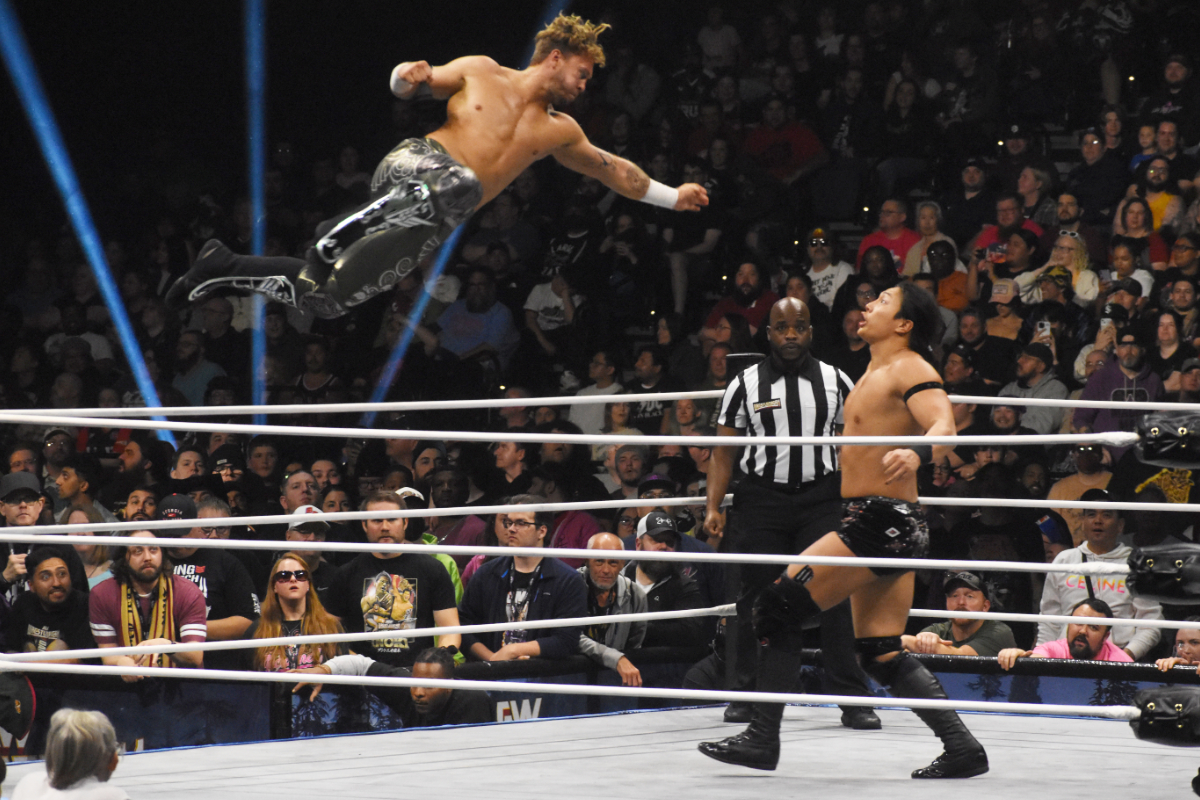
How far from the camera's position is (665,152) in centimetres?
866

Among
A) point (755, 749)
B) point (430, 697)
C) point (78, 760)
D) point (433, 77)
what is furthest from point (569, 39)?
point (78, 760)

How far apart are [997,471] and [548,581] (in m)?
1.96

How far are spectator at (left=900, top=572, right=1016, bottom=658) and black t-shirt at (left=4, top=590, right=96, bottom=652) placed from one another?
2.66 metres

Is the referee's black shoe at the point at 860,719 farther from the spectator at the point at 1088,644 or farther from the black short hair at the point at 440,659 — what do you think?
the black short hair at the point at 440,659

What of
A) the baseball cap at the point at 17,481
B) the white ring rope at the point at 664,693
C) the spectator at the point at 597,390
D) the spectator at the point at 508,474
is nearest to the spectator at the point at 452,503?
the spectator at the point at 508,474

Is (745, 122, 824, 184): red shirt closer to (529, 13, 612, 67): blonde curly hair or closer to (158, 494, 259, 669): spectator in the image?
(158, 494, 259, 669): spectator

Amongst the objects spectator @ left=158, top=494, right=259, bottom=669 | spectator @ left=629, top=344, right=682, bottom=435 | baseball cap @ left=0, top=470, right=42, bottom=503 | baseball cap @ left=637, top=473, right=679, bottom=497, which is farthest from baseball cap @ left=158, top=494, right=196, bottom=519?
spectator @ left=629, top=344, right=682, bottom=435

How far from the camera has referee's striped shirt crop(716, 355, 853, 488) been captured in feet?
12.5

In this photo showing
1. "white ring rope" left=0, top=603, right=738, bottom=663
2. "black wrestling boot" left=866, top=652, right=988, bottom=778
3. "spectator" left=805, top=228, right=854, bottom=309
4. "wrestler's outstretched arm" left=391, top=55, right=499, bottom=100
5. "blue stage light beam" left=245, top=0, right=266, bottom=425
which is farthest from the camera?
"blue stage light beam" left=245, top=0, right=266, bottom=425

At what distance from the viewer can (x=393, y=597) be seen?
15.8 feet

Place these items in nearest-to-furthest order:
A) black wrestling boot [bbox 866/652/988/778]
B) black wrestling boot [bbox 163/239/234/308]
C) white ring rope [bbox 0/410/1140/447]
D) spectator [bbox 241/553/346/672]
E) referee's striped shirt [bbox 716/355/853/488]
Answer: white ring rope [bbox 0/410/1140/447]
black wrestling boot [bbox 866/652/988/778]
black wrestling boot [bbox 163/239/234/308]
referee's striped shirt [bbox 716/355/853/488]
spectator [bbox 241/553/346/672]

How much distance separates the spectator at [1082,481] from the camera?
5.77 metres

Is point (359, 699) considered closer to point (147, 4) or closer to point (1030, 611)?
point (1030, 611)

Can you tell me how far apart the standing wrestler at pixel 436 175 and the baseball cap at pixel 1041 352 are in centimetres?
279
